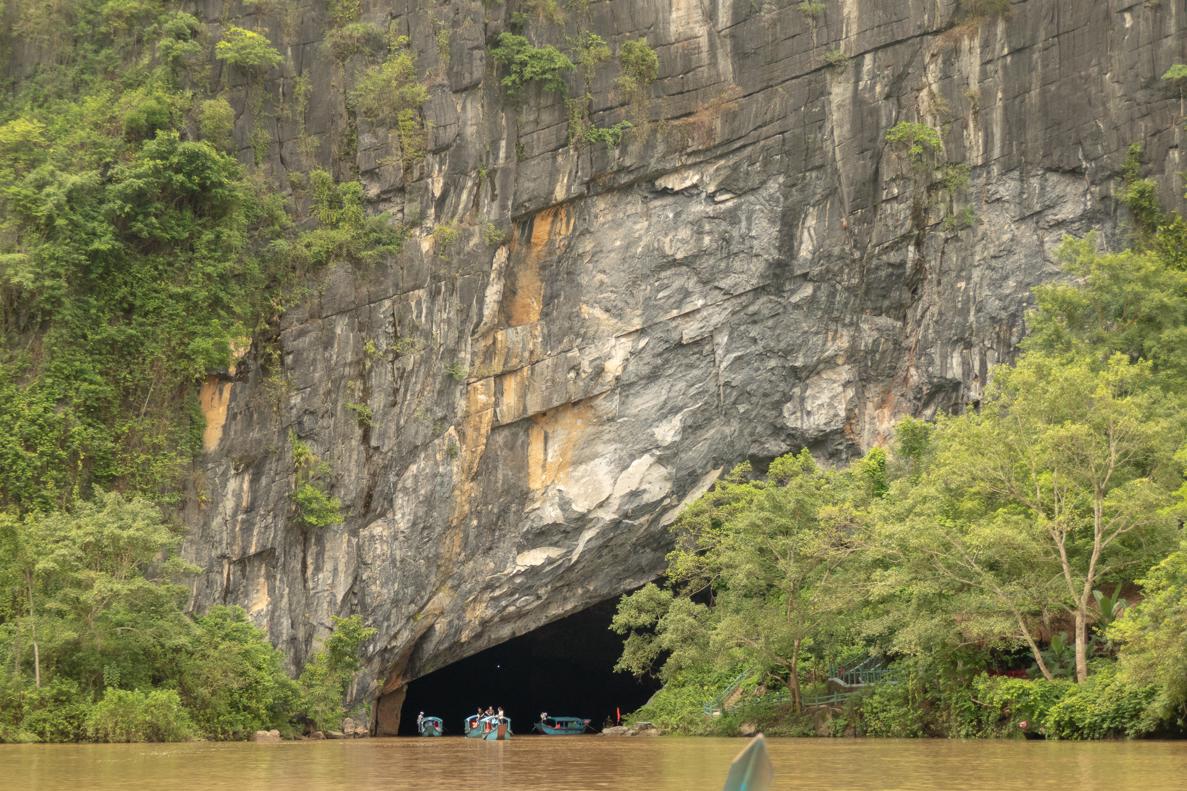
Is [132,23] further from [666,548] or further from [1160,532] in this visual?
[1160,532]

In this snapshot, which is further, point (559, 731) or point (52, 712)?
point (559, 731)

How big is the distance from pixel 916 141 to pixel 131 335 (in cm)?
1859

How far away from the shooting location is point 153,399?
27438 millimetres

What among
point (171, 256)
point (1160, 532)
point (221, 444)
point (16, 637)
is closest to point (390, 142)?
point (171, 256)

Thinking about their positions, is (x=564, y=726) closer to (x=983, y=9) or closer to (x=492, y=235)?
(x=492, y=235)

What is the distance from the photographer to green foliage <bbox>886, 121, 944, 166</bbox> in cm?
3084

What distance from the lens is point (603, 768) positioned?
1328 cm

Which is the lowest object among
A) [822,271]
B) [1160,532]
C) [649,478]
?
[1160,532]

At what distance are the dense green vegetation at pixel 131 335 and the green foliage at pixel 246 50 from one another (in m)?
0.07

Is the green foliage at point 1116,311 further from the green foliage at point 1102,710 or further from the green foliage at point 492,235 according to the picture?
the green foliage at point 492,235

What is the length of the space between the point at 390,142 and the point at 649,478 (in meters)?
9.91

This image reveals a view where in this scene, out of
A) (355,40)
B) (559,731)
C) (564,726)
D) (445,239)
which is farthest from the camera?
(564,726)

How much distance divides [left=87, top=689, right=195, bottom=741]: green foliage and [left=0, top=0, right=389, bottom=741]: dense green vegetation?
0.03 meters

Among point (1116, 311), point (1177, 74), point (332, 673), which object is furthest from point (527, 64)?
point (1177, 74)
